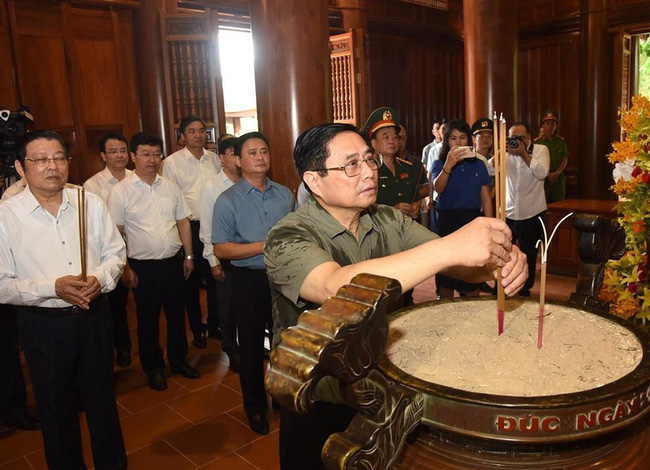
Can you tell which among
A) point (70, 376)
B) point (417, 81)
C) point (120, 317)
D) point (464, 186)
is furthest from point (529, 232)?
point (417, 81)

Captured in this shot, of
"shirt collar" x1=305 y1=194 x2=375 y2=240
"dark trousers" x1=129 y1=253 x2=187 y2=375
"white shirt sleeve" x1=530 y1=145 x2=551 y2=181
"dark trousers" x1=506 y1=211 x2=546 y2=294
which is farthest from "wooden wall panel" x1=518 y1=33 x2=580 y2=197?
"shirt collar" x1=305 y1=194 x2=375 y2=240

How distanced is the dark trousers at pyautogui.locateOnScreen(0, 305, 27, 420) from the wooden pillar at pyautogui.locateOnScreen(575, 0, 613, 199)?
7.23 metres

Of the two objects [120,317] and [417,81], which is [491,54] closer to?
[417,81]

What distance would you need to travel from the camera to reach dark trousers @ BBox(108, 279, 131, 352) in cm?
384

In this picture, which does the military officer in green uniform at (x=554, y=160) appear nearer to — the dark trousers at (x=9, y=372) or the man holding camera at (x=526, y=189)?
the man holding camera at (x=526, y=189)

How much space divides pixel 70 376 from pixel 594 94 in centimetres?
752

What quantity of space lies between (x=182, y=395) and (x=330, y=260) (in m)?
2.38

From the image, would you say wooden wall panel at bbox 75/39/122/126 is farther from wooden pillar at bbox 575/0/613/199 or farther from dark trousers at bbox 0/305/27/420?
wooden pillar at bbox 575/0/613/199

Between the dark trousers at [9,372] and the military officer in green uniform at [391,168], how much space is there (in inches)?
91.5

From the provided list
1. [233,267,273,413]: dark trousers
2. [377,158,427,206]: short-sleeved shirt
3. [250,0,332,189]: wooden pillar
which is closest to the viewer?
[233,267,273,413]: dark trousers

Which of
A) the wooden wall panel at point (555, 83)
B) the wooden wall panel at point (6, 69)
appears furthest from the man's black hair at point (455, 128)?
the wooden wall panel at point (555, 83)

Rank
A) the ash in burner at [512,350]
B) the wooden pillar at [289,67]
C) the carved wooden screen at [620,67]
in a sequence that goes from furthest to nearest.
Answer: the carved wooden screen at [620,67] < the wooden pillar at [289,67] < the ash in burner at [512,350]

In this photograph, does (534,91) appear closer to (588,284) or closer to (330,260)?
(588,284)

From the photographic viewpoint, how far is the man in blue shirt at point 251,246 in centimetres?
286
